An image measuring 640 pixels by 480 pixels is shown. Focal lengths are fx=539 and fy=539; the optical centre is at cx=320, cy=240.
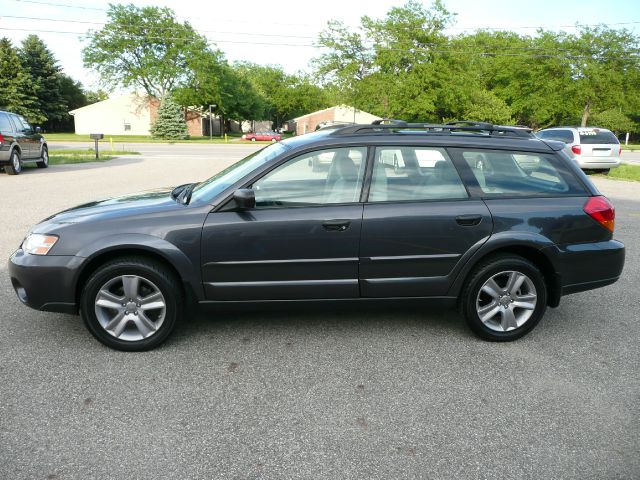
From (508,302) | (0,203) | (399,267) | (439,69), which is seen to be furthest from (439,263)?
(439,69)

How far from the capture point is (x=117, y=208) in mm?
4066

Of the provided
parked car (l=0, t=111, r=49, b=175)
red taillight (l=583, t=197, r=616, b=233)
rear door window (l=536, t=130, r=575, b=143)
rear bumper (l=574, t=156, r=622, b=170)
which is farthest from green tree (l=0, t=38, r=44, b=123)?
red taillight (l=583, t=197, r=616, b=233)

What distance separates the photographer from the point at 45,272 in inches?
148

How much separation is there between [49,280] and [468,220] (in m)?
3.03

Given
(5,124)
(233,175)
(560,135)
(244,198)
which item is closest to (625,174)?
(560,135)

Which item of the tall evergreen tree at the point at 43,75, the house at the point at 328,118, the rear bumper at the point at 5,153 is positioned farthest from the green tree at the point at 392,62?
the rear bumper at the point at 5,153

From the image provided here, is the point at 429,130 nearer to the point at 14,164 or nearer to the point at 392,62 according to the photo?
the point at 14,164

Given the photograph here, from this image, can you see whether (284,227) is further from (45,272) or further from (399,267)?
(45,272)

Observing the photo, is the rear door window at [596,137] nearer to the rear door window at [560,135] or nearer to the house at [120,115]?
the rear door window at [560,135]

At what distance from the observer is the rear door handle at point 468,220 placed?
157 inches

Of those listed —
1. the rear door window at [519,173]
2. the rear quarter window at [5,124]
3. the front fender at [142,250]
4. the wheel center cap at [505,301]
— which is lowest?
the wheel center cap at [505,301]

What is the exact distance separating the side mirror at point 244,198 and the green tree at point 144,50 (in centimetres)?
6187

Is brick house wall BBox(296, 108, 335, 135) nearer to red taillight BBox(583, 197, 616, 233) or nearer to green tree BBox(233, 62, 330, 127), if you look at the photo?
green tree BBox(233, 62, 330, 127)

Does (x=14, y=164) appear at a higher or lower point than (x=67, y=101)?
lower
